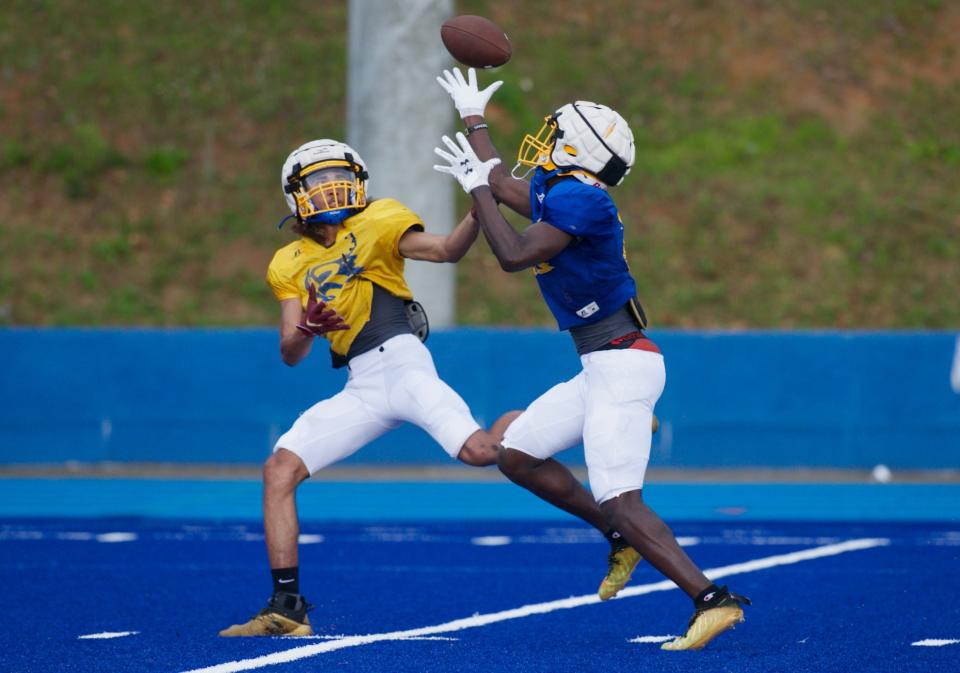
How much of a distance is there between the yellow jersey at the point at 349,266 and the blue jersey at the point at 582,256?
0.85m

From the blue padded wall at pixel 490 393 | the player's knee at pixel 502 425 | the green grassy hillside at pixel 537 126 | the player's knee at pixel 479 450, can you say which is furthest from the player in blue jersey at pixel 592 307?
the green grassy hillside at pixel 537 126

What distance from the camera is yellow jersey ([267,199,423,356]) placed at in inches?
249

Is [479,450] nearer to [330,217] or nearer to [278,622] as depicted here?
[278,622]

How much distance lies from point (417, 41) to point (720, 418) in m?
4.88

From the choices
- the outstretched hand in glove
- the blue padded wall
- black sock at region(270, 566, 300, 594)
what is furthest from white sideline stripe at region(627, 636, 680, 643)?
the blue padded wall

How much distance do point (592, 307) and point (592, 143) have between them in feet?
2.09

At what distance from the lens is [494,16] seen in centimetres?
2339

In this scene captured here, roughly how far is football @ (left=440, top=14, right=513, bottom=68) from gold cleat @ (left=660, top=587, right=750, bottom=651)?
2.46m

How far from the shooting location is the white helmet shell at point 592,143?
18.2 ft

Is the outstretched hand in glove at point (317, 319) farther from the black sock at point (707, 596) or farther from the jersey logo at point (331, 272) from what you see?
the black sock at point (707, 596)

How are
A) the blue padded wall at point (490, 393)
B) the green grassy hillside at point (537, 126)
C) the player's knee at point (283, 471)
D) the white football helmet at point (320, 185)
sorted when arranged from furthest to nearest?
1. the green grassy hillside at point (537, 126)
2. the blue padded wall at point (490, 393)
3. the white football helmet at point (320, 185)
4. the player's knee at point (283, 471)

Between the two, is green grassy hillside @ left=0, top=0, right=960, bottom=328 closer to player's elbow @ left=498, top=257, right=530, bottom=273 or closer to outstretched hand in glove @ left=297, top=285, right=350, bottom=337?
outstretched hand in glove @ left=297, top=285, right=350, bottom=337

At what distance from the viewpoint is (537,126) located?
814 inches

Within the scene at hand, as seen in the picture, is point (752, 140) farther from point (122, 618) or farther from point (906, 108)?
point (122, 618)
